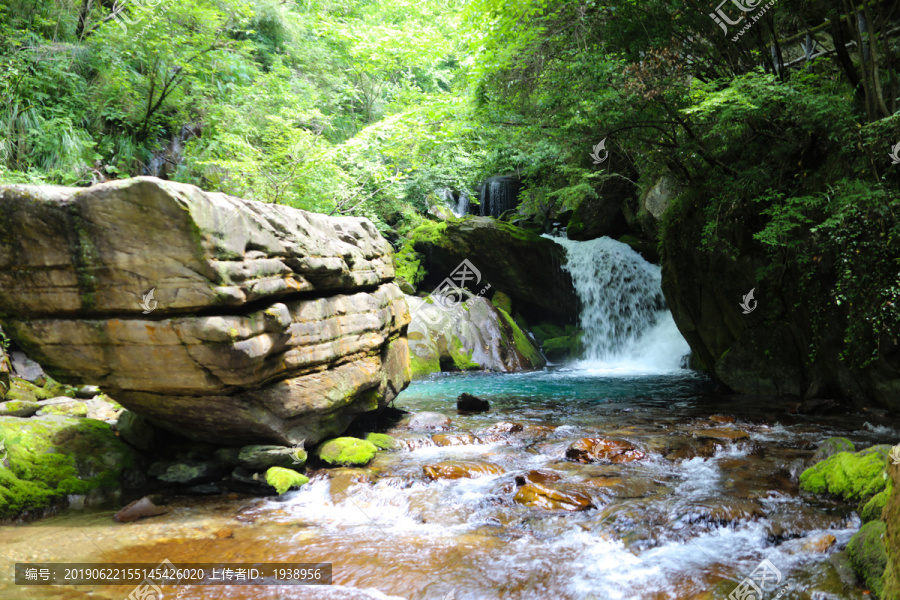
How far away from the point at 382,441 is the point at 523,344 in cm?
1139

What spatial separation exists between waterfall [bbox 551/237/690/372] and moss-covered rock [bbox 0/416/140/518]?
1448cm

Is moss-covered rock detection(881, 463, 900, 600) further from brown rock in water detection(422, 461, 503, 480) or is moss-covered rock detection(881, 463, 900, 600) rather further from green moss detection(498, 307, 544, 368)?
green moss detection(498, 307, 544, 368)

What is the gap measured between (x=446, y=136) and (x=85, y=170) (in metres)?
10.4

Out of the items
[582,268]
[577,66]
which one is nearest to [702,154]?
[577,66]

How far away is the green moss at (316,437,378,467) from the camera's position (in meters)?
7.46

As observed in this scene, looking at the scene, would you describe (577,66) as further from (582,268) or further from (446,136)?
(582,268)

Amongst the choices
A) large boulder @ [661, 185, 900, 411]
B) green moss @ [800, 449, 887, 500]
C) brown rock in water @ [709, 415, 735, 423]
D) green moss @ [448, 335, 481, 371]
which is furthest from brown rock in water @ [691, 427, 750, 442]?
green moss @ [448, 335, 481, 371]

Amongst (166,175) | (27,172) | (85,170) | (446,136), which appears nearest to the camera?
(27,172)

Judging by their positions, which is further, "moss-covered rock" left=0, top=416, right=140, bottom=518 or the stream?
"moss-covered rock" left=0, top=416, right=140, bottom=518

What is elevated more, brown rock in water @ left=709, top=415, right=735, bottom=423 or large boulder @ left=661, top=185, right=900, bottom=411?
large boulder @ left=661, top=185, right=900, bottom=411

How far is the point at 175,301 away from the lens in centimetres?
551

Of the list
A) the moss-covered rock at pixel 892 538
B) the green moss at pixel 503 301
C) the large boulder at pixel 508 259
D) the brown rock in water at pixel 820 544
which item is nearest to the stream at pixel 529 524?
the brown rock in water at pixel 820 544

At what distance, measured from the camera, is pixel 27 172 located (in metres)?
11.8

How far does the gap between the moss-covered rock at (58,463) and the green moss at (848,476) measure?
861cm
